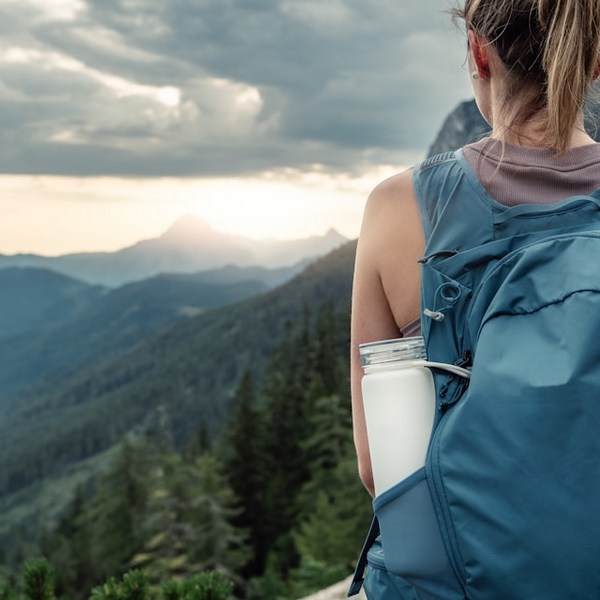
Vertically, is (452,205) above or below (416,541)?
above

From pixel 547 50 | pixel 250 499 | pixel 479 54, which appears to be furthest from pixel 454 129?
pixel 547 50

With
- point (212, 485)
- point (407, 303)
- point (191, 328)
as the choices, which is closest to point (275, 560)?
point (212, 485)

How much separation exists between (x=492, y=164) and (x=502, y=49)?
22cm

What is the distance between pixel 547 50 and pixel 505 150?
0.21 meters

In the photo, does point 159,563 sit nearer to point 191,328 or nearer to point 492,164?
point 492,164

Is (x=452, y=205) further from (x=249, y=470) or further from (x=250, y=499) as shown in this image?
(x=250, y=499)

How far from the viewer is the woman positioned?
153 centimetres

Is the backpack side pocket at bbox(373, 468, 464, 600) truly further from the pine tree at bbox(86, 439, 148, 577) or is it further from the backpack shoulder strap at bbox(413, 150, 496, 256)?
the pine tree at bbox(86, 439, 148, 577)

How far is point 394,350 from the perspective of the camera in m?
1.55

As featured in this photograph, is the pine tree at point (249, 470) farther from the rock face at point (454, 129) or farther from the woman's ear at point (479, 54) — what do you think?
the rock face at point (454, 129)

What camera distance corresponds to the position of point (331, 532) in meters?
37.3

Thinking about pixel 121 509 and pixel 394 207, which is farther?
pixel 121 509

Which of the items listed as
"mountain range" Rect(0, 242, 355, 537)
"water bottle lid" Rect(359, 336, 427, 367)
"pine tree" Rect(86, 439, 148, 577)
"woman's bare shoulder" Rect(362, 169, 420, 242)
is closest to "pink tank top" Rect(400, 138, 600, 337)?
"woman's bare shoulder" Rect(362, 169, 420, 242)

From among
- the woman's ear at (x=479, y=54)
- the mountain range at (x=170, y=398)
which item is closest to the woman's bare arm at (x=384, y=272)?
the woman's ear at (x=479, y=54)
